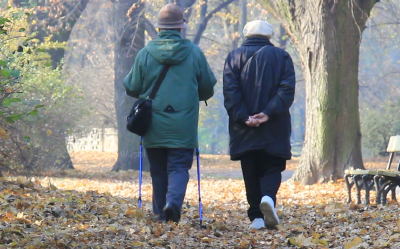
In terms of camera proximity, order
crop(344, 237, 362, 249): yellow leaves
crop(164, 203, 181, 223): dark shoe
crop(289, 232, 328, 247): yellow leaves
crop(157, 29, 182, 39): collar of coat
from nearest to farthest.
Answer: crop(344, 237, 362, 249): yellow leaves → crop(289, 232, 328, 247): yellow leaves → crop(164, 203, 181, 223): dark shoe → crop(157, 29, 182, 39): collar of coat

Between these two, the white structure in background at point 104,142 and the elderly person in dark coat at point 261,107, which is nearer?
the elderly person in dark coat at point 261,107

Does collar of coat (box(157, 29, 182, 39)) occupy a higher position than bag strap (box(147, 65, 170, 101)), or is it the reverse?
collar of coat (box(157, 29, 182, 39))

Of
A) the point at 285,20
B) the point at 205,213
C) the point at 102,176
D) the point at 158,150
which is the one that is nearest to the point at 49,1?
the point at 102,176

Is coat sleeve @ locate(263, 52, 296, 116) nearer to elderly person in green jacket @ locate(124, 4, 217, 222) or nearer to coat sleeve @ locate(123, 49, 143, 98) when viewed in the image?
elderly person in green jacket @ locate(124, 4, 217, 222)

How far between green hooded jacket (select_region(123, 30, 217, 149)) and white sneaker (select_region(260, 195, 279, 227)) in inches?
30.9

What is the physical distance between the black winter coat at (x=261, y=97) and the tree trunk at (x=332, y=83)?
5348 millimetres

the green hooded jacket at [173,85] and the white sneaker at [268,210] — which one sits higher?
the green hooded jacket at [173,85]

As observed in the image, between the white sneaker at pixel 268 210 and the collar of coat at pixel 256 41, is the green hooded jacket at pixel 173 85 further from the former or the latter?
the white sneaker at pixel 268 210

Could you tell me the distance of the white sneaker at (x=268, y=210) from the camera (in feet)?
19.4

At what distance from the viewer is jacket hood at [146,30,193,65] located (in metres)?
5.91

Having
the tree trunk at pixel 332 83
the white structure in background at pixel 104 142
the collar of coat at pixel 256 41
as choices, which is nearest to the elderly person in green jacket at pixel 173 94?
the collar of coat at pixel 256 41

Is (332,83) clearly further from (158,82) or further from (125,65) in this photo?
(125,65)

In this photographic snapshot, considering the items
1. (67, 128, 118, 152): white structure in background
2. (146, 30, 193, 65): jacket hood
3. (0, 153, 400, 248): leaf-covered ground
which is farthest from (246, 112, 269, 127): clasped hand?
(67, 128, 118, 152): white structure in background

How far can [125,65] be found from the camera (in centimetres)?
1953
